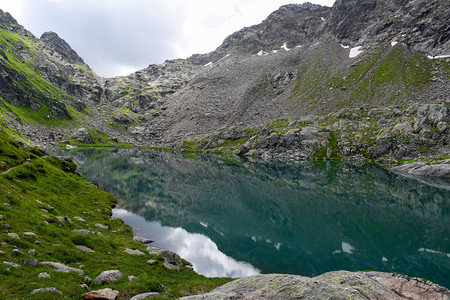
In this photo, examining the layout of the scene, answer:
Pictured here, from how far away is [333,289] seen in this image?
10516 mm

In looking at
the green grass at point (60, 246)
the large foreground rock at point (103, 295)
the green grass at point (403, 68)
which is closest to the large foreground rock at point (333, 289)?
the green grass at point (60, 246)

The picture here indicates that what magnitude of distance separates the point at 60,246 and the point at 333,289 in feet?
65.0

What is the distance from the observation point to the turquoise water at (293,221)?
3200 centimetres

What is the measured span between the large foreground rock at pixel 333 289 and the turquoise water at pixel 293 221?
17430 mm

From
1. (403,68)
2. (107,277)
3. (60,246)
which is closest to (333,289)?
(107,277)

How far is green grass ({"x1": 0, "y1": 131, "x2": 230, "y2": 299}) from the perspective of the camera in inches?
531

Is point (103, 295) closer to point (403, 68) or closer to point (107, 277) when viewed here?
point (107, 277)

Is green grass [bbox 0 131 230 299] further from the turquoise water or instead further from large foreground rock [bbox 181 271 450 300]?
the turquoise water

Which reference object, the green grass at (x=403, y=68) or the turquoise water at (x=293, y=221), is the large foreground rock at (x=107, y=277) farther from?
→ the green grass at (x=403, y=68)

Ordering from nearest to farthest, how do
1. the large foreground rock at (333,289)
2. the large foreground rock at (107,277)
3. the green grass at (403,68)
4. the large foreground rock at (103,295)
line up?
the large foreground rock at (333,289) → the large foreground rock at (103,295) → the large foreground rock at (107,277) → the green grass at (403,68)

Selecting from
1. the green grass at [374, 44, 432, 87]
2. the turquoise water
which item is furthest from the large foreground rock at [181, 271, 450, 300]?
the green grass at [374, 44, 432, 87]

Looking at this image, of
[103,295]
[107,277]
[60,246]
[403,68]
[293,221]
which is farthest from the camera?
[403,68]

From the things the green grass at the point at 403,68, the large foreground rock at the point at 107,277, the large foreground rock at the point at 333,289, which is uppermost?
the green grass at the point at 403,68

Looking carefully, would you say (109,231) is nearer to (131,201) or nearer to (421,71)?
(131,201)
